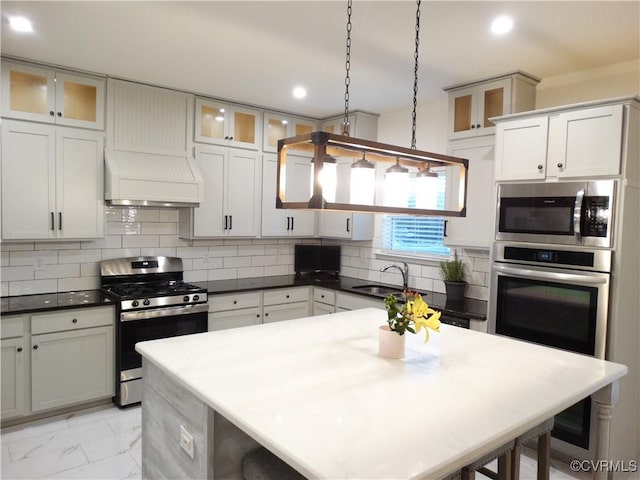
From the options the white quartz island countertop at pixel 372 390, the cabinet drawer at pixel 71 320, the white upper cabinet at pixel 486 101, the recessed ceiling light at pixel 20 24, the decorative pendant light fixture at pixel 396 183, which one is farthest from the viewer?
the white upper cabinet at pixel 486 101

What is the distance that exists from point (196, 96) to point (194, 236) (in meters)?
1.31

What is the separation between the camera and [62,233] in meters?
3.64

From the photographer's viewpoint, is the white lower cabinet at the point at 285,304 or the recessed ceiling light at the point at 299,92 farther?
the white lower cabinet at the point at 285,304

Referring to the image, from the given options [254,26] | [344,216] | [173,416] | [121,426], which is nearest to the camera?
[173,416]

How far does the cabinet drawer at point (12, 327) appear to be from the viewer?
10.6 ft

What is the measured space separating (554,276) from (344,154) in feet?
6.08

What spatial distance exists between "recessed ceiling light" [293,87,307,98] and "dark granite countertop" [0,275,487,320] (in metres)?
1.86

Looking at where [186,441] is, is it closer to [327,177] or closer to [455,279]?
[327,177]

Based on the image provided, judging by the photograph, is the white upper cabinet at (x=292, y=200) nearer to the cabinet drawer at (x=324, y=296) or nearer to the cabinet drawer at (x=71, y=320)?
the cabinet drawer at (x=324, y=296)

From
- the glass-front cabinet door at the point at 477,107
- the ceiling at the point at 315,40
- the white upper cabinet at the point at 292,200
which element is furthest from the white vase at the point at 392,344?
the white upper cabinet at the point at 292,200

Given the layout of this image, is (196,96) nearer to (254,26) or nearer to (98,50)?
(98,50)

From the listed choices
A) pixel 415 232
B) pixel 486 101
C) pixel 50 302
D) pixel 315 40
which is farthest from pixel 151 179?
pixel 486 101

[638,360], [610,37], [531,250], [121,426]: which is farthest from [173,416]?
[610,37]

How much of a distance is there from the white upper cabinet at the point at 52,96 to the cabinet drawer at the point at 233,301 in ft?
5.85
